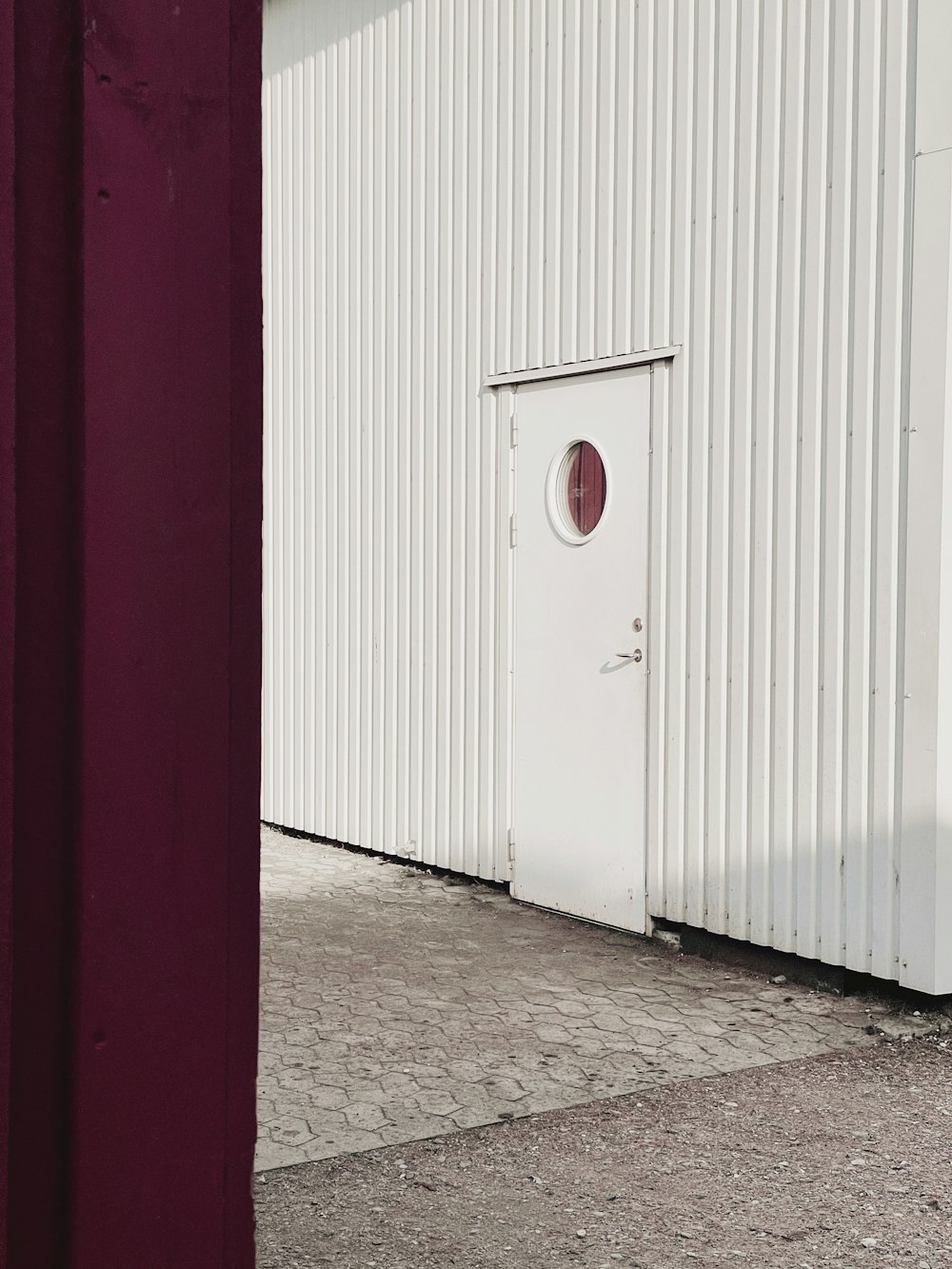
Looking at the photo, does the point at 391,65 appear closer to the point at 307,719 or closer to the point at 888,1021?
the point at 307,719

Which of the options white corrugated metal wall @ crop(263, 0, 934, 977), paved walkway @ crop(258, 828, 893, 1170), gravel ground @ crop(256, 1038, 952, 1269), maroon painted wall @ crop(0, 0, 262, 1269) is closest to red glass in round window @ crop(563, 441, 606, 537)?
white corrugated metal wall @ crop(263, 0, 934, 977)

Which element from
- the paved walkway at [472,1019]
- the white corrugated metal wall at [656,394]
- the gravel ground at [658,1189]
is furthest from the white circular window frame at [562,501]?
the gravel ground at [658,1189]

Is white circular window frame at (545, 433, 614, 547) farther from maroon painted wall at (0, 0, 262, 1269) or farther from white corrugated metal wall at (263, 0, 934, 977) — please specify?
maroon painted wall at (0, 0, 262, 1269)

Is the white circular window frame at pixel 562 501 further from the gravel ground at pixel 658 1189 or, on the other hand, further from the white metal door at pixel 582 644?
the gravel ground at pixel 658 1189

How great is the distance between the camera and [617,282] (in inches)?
274

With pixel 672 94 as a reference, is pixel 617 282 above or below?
below

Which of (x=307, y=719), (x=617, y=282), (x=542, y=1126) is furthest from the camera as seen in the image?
(x=307, y=719)

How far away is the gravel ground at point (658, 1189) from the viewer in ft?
11.9

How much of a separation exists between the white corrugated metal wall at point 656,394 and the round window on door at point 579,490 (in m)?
0.44

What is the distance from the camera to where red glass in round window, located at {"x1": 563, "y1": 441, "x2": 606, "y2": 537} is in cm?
713

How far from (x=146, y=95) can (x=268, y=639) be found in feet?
27.7

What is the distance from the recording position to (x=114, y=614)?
164cm

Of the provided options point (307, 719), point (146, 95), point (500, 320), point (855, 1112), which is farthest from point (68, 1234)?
point (307, 719)

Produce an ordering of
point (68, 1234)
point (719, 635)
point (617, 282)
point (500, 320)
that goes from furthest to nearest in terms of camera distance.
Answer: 1. point (500, 320)
2. point (617, 282)
3. point (719, 635)
4. point (68, 1234)
